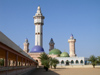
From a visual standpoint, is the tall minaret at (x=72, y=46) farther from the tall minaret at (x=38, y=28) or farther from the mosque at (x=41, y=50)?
the tall minaret at (x=38, y=28)

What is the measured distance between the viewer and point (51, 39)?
77.0 metres

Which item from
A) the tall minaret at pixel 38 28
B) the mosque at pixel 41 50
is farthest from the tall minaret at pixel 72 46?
the tall minaret at pixel 38 28

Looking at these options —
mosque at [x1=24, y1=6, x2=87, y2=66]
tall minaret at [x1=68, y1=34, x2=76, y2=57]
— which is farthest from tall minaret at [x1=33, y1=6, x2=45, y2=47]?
tall minaret at [x1=68, y1=34, x2=76, y2=57]

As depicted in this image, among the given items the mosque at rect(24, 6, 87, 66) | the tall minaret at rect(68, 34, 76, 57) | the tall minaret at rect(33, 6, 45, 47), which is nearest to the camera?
the mosque at rect(24, 6, 87, 66)

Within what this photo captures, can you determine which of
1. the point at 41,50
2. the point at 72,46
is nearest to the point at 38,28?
the point at 41,50

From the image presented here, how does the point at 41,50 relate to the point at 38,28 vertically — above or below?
below

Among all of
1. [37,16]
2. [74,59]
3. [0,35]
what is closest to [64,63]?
[74,59]

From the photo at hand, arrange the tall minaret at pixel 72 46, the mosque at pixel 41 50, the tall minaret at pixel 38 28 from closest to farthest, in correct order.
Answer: the mosque at pixel 41 50 → the tall minaret at pixel 72 46 → the tall minaret at pixel 38 28

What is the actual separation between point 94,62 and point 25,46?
35791 mm

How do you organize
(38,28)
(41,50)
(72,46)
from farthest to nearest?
1. (38,28)
2. (72,46)
3. (41,50)

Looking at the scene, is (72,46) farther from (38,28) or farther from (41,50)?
(38,28)

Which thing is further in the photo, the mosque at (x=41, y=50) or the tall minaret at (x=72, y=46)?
the tall minaret at (x=72, y=46)

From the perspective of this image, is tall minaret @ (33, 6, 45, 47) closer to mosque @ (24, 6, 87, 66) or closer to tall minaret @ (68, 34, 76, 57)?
mosque @ (24, 6, 87, 66)

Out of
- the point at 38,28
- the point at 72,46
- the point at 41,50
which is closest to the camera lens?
the point at 41,50
